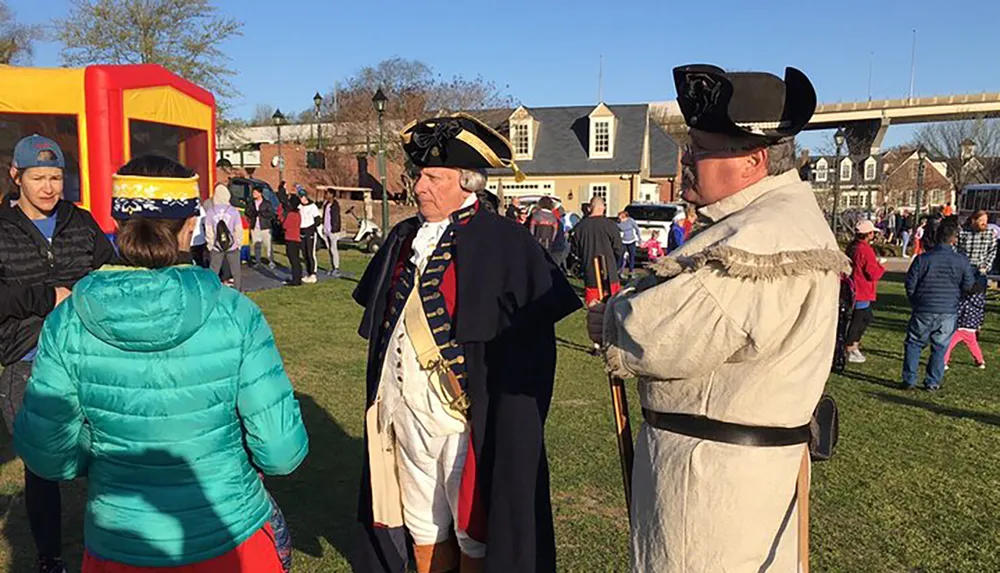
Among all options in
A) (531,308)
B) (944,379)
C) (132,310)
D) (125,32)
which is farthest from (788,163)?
(125,32)

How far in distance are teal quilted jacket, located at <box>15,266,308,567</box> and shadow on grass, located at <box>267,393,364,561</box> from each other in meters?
1.49

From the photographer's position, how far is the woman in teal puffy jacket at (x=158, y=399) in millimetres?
1948

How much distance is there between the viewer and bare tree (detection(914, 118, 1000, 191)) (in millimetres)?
40312

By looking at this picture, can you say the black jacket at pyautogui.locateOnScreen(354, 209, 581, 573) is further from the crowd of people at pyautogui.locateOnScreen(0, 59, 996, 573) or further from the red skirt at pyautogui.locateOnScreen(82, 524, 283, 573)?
the red skirt at pyautogui.locateOnScreen(82, 524, 283, 573)

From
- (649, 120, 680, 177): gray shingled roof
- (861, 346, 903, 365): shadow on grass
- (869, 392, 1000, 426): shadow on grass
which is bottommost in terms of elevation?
(869, 392, 1000, 426): shadow on grass

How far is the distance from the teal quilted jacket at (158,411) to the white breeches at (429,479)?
3.09 feet

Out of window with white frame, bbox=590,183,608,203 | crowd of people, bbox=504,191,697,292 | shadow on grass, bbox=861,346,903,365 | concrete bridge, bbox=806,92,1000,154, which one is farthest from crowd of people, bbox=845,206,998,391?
concrete bridge, bbox=806,92,1000,154

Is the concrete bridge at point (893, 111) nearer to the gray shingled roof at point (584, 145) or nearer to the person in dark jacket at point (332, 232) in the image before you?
the gray shingled roof at point (584, 145)

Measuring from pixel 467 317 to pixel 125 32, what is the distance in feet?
95.3

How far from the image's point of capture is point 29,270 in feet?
11.3

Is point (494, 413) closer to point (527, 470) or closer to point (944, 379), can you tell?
point (527, 470)

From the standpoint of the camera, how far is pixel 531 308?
3021 millimetres

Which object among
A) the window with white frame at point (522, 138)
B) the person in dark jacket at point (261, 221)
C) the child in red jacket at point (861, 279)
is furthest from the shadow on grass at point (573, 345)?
the window with white frame at point (522, 138)

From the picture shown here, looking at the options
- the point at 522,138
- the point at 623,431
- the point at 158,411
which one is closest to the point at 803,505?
the point at 623,431
